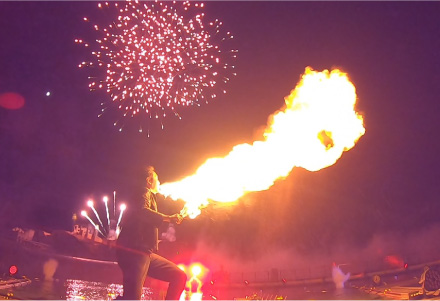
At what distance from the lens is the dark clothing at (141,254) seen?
466 cm

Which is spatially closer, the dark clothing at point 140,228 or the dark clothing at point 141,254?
the dark clothing at point 141,254

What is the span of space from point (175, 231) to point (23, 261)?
12.0 metres

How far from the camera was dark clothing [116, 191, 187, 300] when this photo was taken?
15.3 ft

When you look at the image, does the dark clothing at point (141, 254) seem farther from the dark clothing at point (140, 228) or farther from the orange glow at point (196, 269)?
the orange glow at point (196, 269)

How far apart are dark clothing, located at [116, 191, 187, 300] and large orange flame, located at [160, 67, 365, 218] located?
195 centimetres

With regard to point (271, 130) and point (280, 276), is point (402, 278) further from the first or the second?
point (271, 130)

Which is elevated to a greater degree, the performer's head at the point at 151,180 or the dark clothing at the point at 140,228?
the performer's head at the point at 151,180

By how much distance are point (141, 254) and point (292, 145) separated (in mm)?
5742

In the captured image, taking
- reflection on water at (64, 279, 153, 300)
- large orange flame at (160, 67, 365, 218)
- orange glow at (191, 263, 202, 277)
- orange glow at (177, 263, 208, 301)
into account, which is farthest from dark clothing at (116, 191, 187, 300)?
orange glow at (191, 263, 202, 277)

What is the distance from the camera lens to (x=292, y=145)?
923 centimetres

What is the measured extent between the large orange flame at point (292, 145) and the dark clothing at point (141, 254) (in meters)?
1.95

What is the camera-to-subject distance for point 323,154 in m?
9.62

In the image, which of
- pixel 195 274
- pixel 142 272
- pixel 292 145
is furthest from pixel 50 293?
pixel 195 274

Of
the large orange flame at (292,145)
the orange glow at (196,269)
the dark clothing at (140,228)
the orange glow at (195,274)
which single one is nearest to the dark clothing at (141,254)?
the dark clothing at (140,228)
